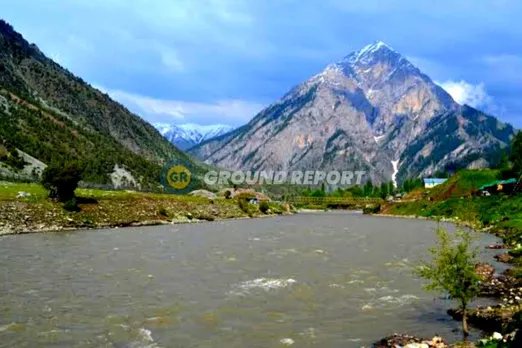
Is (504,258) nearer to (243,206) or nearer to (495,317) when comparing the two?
(495,317)

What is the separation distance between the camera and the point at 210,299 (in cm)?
2809

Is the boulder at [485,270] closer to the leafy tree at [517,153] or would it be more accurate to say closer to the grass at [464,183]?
the leafy tree at [517,153]

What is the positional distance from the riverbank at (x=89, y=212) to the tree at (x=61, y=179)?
2143 mm

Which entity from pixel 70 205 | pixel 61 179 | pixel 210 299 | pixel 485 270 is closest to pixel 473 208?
pixel 485 270

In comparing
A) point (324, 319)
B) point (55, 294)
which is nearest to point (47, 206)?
point (55, 294)

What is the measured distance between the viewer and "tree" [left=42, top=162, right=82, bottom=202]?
84812 mm

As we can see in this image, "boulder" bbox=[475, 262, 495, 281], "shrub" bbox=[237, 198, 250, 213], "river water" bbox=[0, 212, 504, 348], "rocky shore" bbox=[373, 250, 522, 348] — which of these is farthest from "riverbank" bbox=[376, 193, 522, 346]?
"shrub" bbox=[237, 198, 250, 213]

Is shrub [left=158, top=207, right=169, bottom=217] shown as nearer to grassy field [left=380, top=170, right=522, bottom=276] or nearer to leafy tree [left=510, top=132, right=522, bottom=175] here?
grassy field [left=380, top=170, right=522, bottom=276]

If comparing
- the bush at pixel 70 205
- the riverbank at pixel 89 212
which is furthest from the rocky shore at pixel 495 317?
the bush at pixel 70 205

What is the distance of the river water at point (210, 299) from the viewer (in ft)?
68.0

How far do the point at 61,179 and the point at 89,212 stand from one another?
7990mm

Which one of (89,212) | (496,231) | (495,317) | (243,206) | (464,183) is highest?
(464,183)

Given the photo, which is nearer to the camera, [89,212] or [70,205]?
[70,205]

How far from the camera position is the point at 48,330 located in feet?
69.4
